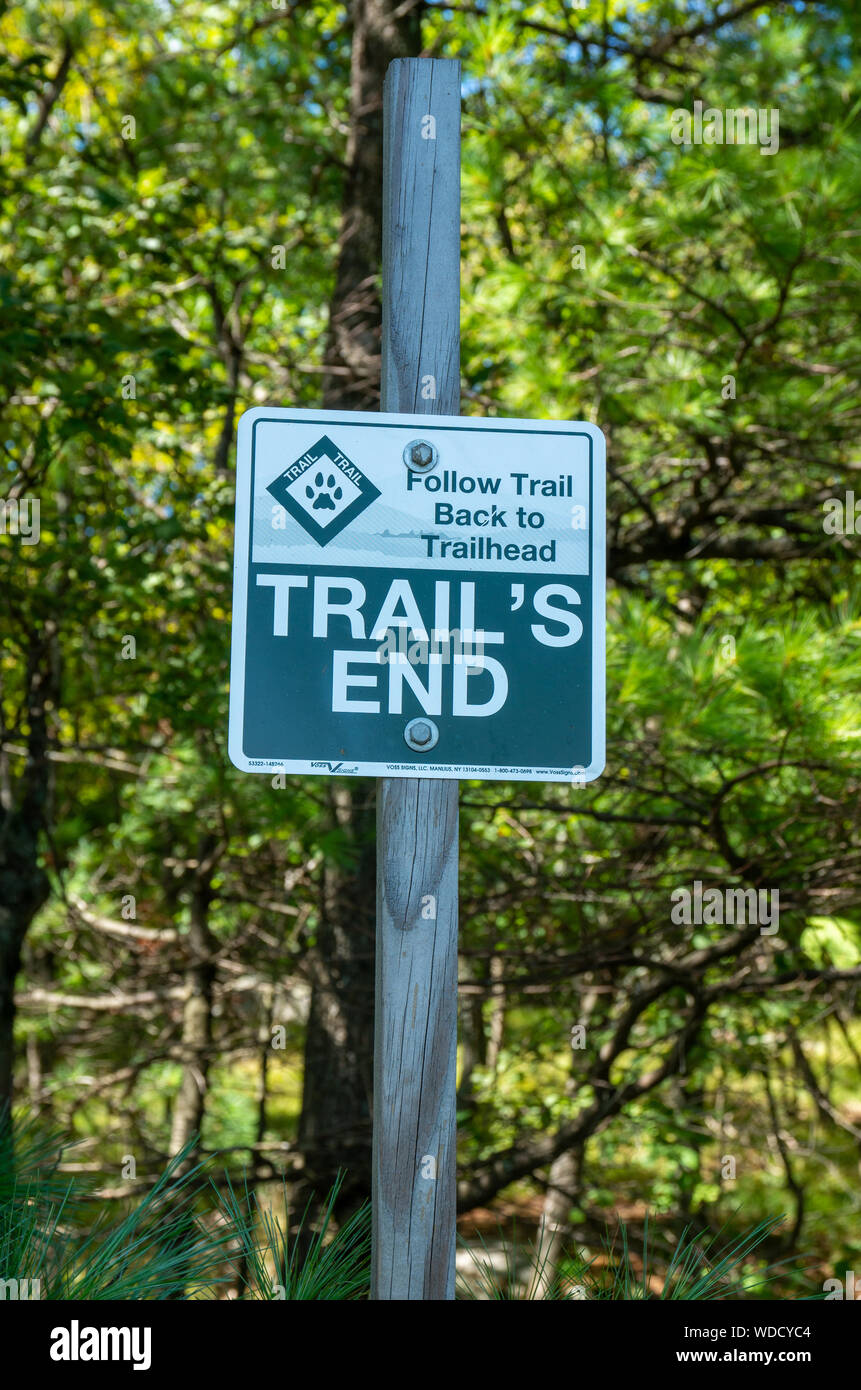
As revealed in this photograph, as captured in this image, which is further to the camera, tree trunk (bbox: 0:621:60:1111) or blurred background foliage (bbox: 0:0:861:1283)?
tree trunk (bbox: 0:621:60:1111)

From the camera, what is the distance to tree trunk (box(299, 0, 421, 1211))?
4.45 metres

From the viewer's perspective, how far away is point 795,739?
305 cm

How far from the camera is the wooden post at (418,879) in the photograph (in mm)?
1593

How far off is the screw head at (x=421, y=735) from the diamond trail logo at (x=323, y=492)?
0.96 feet

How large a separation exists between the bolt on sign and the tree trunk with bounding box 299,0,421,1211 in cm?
241

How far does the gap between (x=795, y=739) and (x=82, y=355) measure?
8.56 ft

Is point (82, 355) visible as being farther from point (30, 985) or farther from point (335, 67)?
point (30, 985)

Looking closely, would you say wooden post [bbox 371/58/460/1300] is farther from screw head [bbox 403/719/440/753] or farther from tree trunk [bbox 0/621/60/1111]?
tree trunk [bbox 0/621/60/1111]

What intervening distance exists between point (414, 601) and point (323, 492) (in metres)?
0.20
